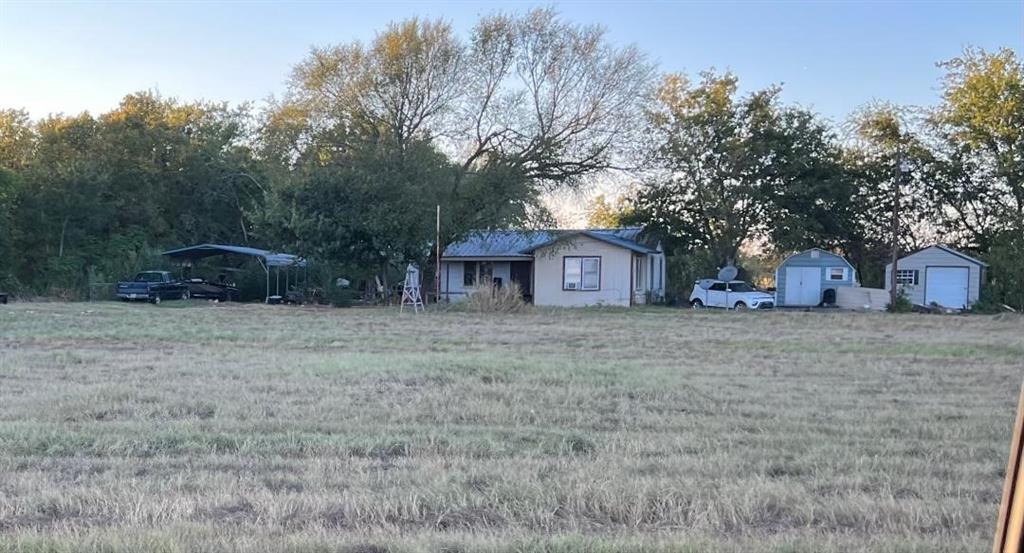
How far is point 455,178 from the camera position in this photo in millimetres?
27969

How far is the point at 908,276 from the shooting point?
105 feet

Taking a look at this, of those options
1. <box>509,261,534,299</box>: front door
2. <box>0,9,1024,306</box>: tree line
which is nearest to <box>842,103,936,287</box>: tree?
<box>0,9,1024,306</box>: tree line

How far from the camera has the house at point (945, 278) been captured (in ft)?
102

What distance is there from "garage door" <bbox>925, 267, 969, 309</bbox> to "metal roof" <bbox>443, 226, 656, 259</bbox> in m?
10.7

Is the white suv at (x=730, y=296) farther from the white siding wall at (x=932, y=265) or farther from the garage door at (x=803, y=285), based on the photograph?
the white siding wall at (x=932, y=265)

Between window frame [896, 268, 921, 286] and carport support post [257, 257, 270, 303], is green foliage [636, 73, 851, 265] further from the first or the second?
carport support post [257, 257, 270, 303]

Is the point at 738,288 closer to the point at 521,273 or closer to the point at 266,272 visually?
the point at 521,273

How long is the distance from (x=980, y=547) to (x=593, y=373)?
612 cm

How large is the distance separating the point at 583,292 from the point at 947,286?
14047 millimetres

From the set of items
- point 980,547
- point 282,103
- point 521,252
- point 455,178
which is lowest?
point 980,547

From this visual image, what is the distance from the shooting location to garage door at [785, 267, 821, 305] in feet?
107

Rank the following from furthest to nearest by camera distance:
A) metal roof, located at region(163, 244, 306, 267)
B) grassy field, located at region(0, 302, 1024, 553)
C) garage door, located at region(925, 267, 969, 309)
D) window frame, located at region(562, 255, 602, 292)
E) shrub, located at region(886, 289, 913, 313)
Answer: garage door, located at region(925, 267, 969, 309), window frame, located at region(562, 255, 602, 292), metal roof, located at region(163, 244, 306, 267), shrub, located at region(886, 289, 913, 313), grassy field, located at region(0, 302, 1024, 553)

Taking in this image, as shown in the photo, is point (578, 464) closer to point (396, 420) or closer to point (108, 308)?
point (396, 420)

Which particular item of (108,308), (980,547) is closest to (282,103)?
(108,308)
